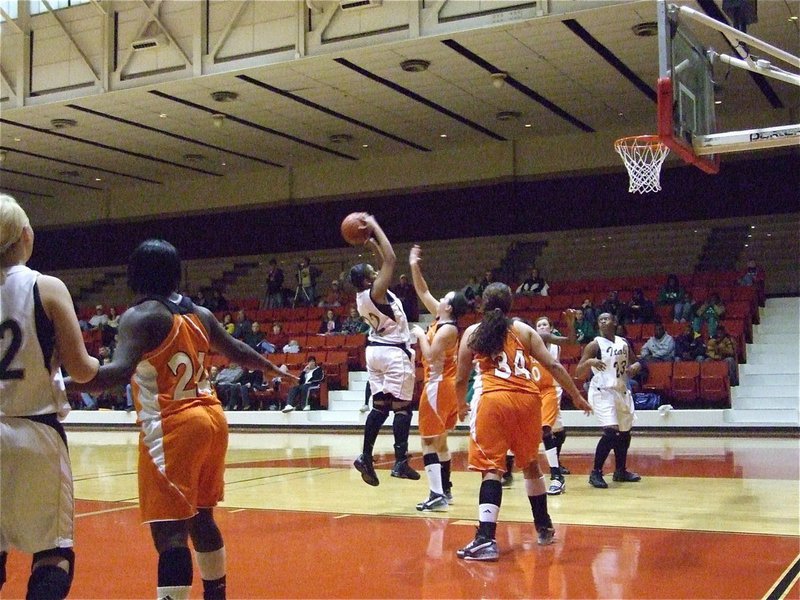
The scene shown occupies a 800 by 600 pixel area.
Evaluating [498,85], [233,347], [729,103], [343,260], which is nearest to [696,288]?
[729,103]

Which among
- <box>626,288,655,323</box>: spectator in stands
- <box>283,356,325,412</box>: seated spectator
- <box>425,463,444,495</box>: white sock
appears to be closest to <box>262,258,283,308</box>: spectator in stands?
<box>283,356,325,412</box>: seated spectator

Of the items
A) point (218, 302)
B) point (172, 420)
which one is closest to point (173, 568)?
point (172, 420)

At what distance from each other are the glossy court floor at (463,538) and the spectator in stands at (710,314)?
594cm

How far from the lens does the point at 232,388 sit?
1759 cm

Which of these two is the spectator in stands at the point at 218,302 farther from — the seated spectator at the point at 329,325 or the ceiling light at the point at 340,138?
the ceiling light at the point at 340,138

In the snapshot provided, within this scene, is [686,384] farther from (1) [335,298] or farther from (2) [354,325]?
(1) [335,298]

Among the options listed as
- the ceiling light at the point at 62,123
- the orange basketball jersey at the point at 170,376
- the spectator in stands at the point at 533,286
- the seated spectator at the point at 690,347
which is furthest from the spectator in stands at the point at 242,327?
the orange basketball jersey at the point at 170,376

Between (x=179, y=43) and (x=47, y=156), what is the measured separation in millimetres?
7350

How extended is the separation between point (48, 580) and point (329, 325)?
16538 mm

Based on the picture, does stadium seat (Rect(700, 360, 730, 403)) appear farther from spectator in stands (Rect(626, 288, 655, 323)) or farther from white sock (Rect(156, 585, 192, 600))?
white sock (Rect(156, 585, 192, 600))

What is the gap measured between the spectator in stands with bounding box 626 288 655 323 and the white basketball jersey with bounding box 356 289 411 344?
10119 mm

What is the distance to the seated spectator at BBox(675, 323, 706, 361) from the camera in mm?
14977

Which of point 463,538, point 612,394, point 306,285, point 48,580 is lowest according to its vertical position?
point 463,538

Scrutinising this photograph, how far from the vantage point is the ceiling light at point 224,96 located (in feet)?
53.7
